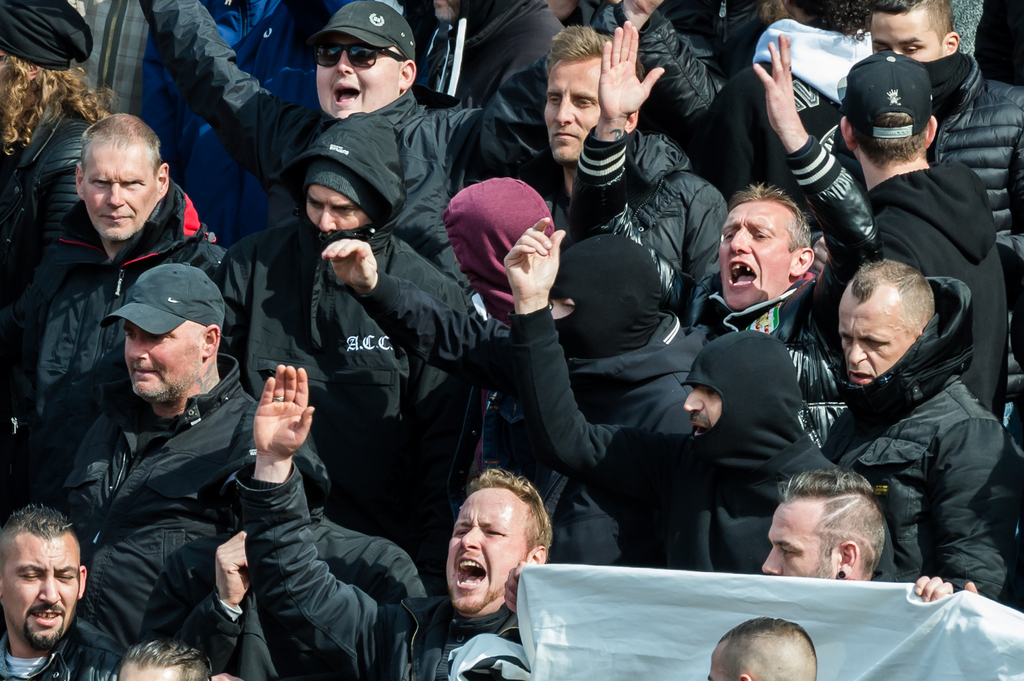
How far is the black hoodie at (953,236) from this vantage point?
5082 millimetres

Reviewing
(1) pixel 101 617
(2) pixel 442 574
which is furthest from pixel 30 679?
(2) pixel 442 574

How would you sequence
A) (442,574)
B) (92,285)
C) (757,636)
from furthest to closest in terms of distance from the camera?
(92,285) < (442,574) < (757,636)

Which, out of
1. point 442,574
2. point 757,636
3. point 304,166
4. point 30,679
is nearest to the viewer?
point 757,636

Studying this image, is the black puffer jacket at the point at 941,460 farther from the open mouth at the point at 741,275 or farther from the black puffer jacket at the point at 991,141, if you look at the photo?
the black puffer jacket at the point at 991,141

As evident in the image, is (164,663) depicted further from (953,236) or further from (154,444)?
(953,236)

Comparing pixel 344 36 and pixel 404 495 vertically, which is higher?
pixel 344 36

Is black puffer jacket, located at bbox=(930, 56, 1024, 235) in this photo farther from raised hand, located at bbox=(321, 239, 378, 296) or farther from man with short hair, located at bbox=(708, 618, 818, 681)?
man with short hair, located at bbox=(708, 618, 818, 681)

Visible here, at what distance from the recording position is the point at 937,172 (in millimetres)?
5160

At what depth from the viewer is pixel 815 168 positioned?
4742mm

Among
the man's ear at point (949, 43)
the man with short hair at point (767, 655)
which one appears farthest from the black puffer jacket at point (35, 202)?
the man with short hair at point (767, 655)

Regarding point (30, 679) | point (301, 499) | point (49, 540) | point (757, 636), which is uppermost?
point (757, 636)

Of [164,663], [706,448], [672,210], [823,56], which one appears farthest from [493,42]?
[164,663]

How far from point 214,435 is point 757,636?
101 inches

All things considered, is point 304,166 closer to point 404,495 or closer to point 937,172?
point 404,495
